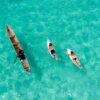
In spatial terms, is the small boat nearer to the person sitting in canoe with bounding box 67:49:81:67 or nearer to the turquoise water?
the turquoise water

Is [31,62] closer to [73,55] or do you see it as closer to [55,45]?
[55,45]

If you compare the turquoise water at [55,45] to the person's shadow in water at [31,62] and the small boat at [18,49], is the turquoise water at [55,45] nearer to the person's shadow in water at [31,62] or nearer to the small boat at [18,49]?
the person's shadow in water at [31,62]

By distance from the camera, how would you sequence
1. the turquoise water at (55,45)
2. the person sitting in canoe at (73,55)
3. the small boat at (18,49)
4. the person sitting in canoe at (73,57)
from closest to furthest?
the turquoise water at (55,45)
the small boat at (18,49)
the person sitting in canoe at (73,57)
the person sitting in canoe at (73,55)

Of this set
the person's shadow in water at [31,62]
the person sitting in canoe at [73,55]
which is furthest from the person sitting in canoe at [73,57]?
the person's shadow in water at [31,62]

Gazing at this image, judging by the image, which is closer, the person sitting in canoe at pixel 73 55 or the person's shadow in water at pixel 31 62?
the person's shadow in water at pixel 31 62

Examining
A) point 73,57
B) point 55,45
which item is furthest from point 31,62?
point 73,57

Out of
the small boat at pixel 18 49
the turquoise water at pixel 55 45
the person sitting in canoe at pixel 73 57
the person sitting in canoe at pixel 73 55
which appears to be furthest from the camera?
the person sitting in canoe at pixel 73 55

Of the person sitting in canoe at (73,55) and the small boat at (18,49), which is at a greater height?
the small boat at (18,49)

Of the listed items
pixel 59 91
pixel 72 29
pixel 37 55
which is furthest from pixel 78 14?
pixel 59 91

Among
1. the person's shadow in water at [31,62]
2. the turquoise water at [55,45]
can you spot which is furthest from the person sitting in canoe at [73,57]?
the person's shadow in water at [31,62]
